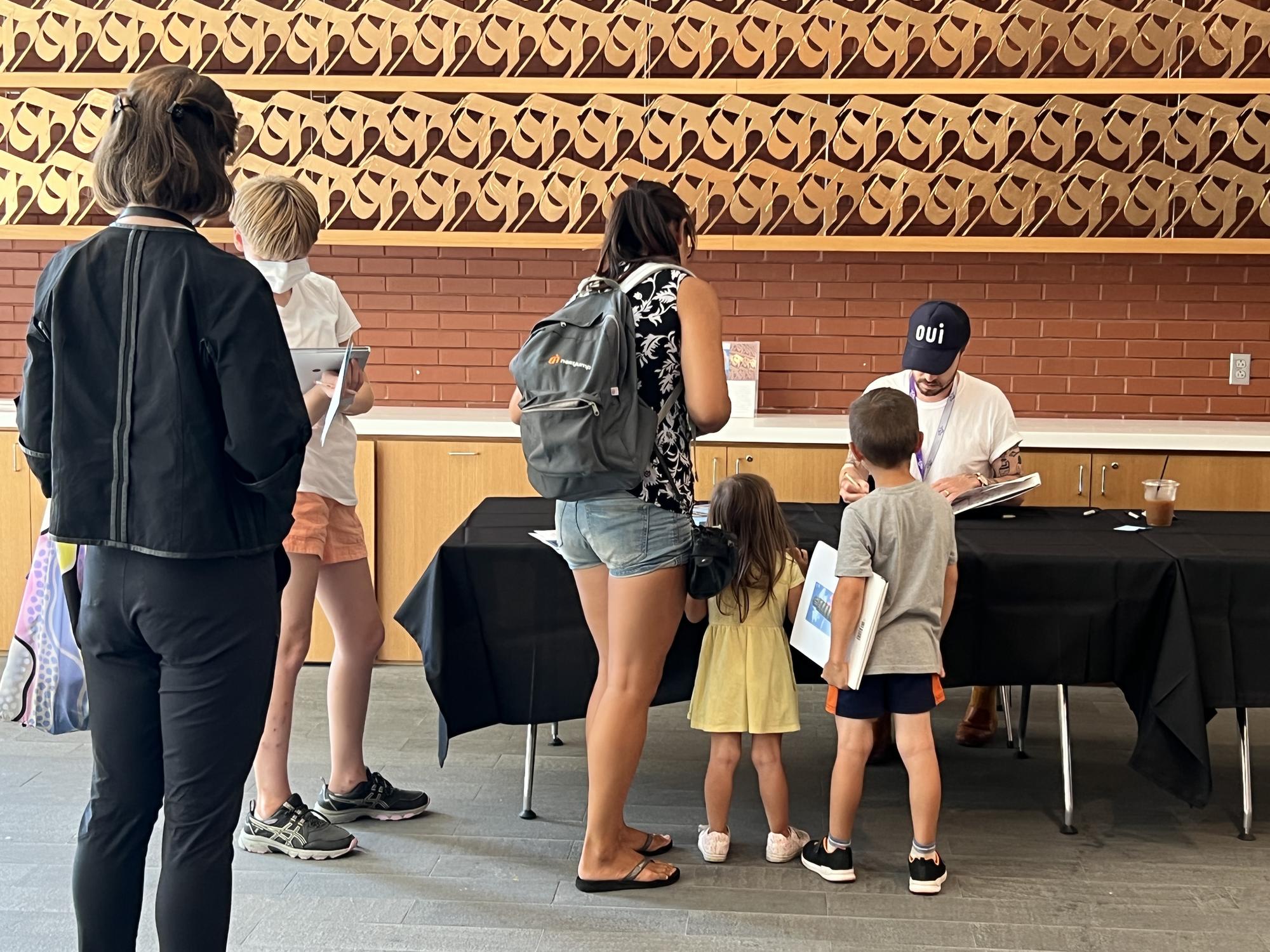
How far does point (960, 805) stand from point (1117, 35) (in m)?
3.14

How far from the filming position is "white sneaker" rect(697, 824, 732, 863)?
2.85 m

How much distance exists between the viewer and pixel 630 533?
2.46m

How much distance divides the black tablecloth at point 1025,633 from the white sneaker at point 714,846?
33 centimetres

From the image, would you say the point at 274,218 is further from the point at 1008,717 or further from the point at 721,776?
the point at 1008,717

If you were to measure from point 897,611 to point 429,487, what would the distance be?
234 cm

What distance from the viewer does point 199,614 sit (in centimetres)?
174

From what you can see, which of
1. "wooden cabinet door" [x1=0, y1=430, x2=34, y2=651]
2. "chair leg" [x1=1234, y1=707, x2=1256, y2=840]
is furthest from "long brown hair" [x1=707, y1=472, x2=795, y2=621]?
"wooden cabinet door" [x1=0, y1=430, x2=34, y2=651]

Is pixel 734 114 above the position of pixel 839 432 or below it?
above

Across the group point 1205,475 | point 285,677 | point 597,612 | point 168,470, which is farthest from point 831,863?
point 1205,475

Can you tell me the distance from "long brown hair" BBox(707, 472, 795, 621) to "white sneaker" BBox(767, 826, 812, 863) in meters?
0.54

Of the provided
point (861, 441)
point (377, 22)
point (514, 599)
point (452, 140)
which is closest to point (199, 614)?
point (514, 599)

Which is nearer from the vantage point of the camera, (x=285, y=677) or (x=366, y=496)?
(x=285, y=677)

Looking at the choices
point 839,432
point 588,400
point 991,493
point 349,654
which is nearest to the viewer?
point 588,400

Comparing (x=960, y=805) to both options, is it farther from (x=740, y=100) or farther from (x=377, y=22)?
(x=377, y=22)
